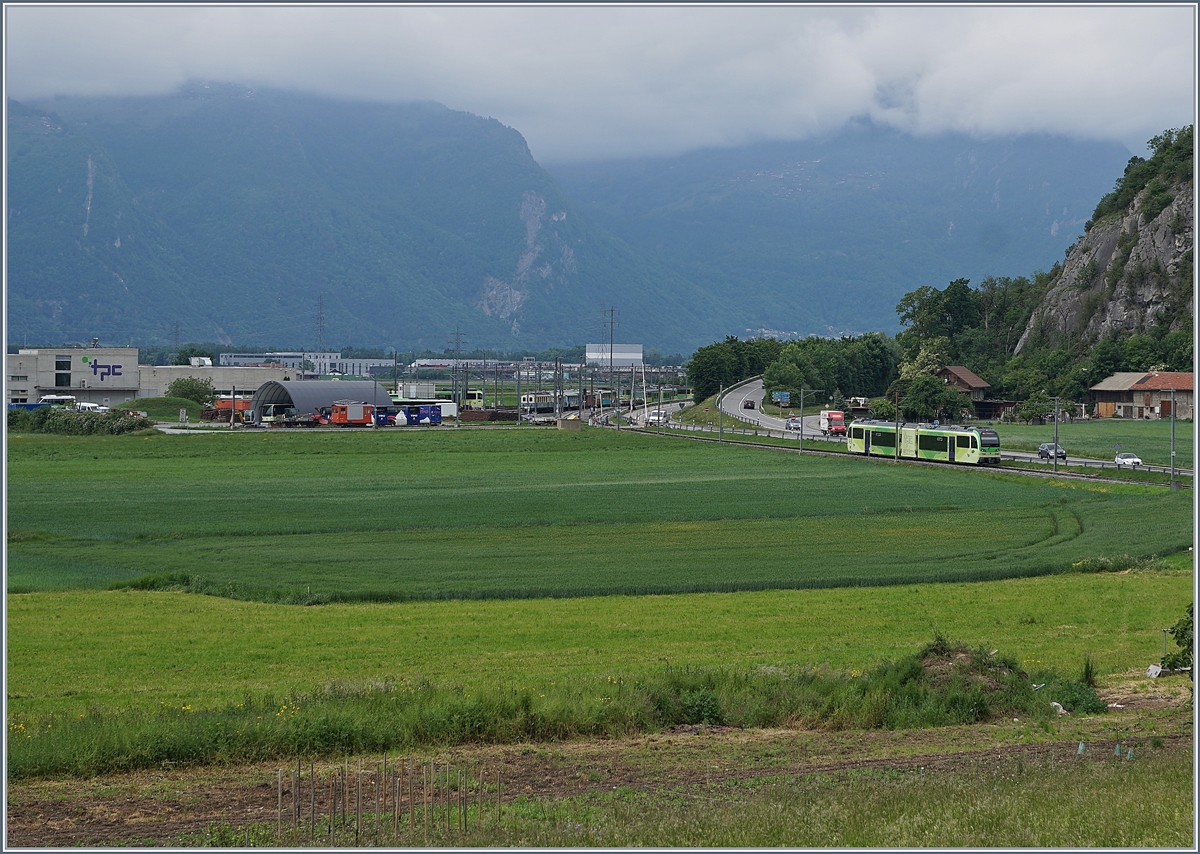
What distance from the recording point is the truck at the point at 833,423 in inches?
4843

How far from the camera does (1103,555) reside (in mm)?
45094

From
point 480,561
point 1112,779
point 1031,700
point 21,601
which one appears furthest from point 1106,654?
point 21,601

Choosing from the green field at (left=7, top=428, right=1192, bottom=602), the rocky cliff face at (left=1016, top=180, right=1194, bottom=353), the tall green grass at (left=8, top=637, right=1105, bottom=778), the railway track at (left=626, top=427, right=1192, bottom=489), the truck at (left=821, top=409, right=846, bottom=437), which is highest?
the rocky cliff face at (left=1016, top=180, right=1194, bottom=353)

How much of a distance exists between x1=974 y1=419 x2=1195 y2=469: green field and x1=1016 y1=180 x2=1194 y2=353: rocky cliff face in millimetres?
34815

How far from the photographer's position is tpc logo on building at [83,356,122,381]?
163375 millimetres

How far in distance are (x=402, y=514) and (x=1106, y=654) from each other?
37.5m

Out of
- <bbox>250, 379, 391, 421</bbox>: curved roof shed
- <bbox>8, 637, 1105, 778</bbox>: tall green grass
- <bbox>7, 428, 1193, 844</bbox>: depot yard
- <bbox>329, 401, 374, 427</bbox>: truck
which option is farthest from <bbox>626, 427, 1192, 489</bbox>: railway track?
<bbox>8, 637, 1105, 778</bbox>: tall green grass

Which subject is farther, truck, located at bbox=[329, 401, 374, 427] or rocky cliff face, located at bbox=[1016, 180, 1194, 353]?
rocky cliff face, located at bbox=[1016, 180, 1194, 353]

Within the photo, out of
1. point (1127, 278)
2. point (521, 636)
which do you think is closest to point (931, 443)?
point (521, 636)

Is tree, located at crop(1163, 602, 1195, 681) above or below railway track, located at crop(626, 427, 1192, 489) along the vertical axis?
below

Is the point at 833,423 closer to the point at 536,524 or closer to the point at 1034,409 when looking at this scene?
the point at 1034,409

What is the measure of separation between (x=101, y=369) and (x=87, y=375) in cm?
206

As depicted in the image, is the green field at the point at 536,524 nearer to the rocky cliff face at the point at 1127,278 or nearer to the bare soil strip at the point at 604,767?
the bare soil strip at the point at 604,767

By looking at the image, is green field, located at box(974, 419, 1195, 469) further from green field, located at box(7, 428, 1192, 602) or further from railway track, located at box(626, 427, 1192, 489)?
green field, located at box(7, 428, 1192, 602)
